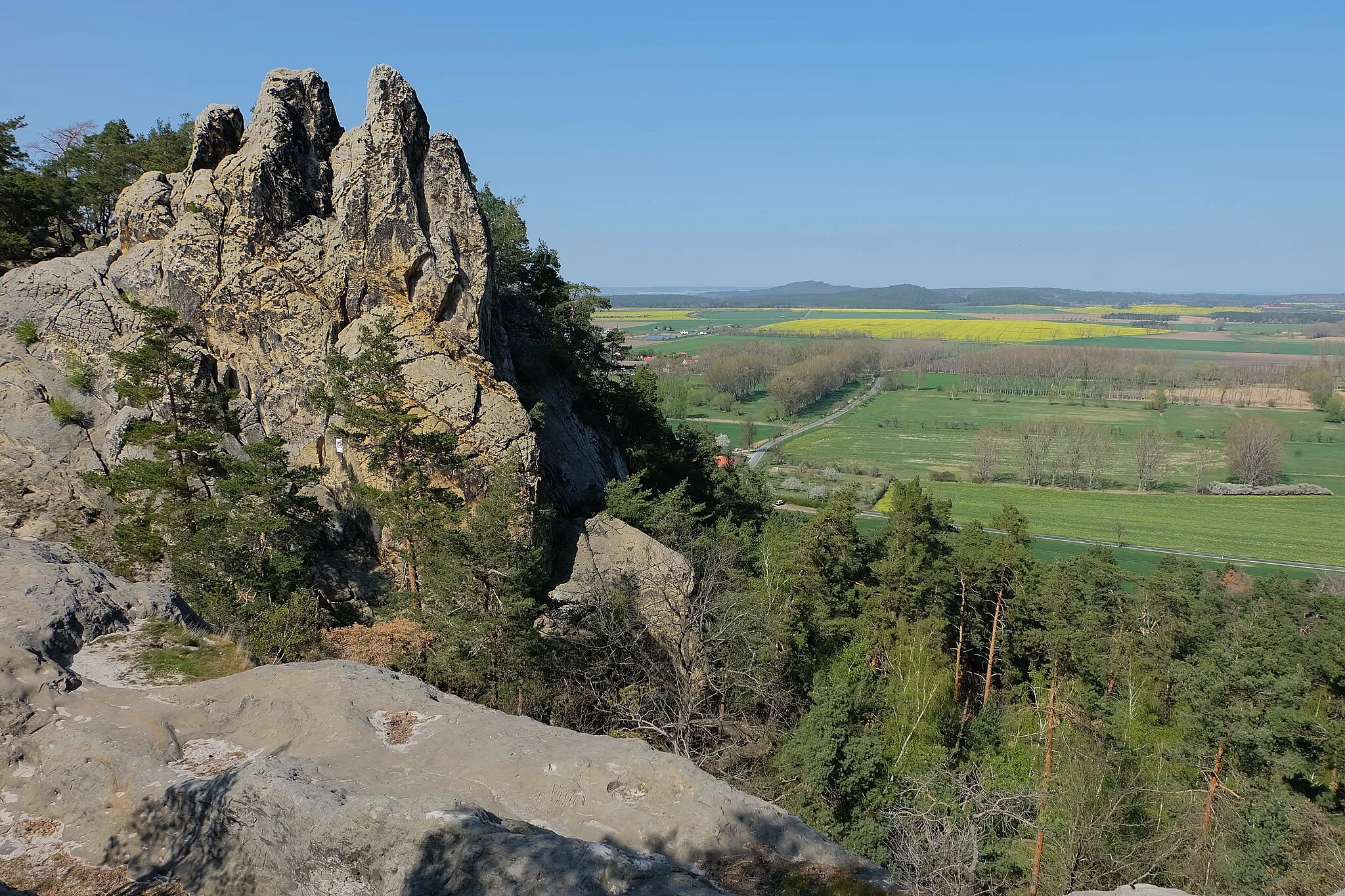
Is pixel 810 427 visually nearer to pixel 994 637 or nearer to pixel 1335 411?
pixel 1335 411

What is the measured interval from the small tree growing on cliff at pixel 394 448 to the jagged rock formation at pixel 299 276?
1436mm

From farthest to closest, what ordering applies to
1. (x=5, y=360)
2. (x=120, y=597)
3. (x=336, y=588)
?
(x=5, y=360), (x=336, y=588), (x=120, y=597)

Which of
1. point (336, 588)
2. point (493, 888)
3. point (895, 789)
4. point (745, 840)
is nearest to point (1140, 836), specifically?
point (895, 789)

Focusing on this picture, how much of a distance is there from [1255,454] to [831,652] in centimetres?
7837

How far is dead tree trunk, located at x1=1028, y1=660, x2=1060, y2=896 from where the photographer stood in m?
16.4

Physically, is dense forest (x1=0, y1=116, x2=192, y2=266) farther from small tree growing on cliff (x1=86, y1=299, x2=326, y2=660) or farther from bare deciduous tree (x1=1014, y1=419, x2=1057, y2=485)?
bare deciduous tree (x1=1014, y1=419, x2=1057, y2=485)

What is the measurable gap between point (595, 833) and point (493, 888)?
2.22 metres

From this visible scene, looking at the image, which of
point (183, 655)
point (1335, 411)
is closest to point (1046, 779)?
point (183, 655)

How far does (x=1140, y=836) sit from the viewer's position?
19.2 meters

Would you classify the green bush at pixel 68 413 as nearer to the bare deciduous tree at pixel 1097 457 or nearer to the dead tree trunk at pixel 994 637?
the dead tree trunk at pixel 994 637

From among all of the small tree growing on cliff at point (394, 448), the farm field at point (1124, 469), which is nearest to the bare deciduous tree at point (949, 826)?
the small tree growing on cliff at point (394, 448)

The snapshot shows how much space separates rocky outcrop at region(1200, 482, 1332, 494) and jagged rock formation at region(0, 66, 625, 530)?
78.8 meters

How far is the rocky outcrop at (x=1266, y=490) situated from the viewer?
75.6m

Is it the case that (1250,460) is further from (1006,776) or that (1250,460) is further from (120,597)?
(120,597)
